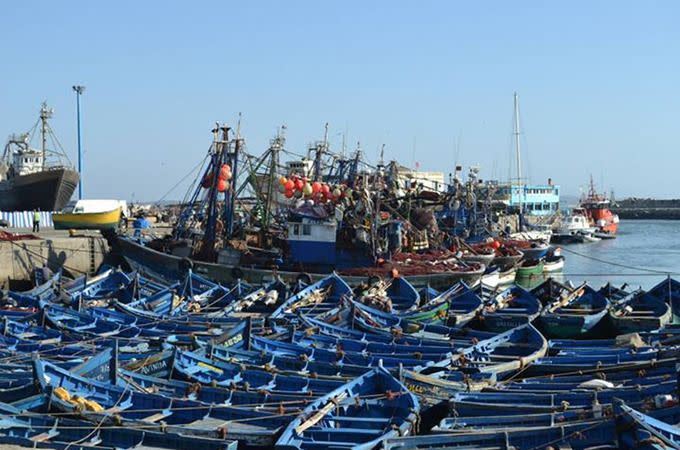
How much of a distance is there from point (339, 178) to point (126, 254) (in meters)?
14.3

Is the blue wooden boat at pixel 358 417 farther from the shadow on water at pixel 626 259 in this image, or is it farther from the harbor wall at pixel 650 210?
the harbor wall at pixel 650 210

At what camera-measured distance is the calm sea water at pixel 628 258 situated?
5494 cm

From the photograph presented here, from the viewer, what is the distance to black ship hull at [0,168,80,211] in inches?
2648

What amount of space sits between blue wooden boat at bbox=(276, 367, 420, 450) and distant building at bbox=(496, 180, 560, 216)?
79673 millimetres

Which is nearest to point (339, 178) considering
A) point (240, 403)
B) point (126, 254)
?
point (126, 254)

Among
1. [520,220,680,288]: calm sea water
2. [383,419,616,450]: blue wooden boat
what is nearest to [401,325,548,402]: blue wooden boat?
[383,419,616,450]: blue wooden boat

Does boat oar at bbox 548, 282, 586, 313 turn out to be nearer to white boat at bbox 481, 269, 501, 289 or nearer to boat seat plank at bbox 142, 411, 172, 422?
white boat at bbox 481, 269, 501, 289

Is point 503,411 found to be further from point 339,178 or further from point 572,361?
point 339,178

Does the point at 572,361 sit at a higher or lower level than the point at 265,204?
lower

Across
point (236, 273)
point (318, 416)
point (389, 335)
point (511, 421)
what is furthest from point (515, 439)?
point (236, 273)

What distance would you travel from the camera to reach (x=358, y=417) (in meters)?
15.4

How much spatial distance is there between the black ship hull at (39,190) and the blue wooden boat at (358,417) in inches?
2200

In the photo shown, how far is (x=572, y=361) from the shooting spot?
67.2 feet

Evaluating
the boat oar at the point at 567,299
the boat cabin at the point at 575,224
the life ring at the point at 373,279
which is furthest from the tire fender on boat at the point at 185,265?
the boat cabin at the point at 575,224
